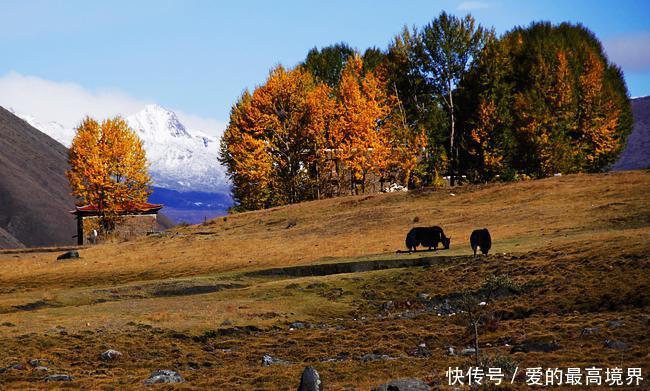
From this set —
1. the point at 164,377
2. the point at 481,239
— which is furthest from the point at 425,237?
the point at 164,377

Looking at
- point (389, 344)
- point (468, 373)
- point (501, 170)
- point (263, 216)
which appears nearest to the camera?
point (468, 373)

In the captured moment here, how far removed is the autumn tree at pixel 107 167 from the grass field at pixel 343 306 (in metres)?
28.0

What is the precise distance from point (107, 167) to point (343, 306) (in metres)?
66.5

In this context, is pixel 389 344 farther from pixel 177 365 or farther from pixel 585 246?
pixel 585 246

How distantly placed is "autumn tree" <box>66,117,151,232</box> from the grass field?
27965 mm

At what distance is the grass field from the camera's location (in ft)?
91.3

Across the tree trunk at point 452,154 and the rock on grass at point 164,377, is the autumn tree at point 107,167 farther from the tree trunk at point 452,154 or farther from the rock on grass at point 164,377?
the rock on grass at point 164,377

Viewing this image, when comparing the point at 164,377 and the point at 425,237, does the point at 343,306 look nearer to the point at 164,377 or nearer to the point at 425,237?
the point at 425,237

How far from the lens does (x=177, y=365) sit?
30.0 meters

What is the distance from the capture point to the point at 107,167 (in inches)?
3981

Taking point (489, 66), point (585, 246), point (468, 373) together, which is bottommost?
point (468, 373)

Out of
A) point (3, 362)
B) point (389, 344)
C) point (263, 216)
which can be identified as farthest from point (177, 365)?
point (263, 216)

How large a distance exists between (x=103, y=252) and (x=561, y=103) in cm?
5816

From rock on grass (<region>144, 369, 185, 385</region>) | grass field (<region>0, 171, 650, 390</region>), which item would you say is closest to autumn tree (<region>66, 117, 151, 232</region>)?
grass field (<region>0, 171, 650, 390</region>)
